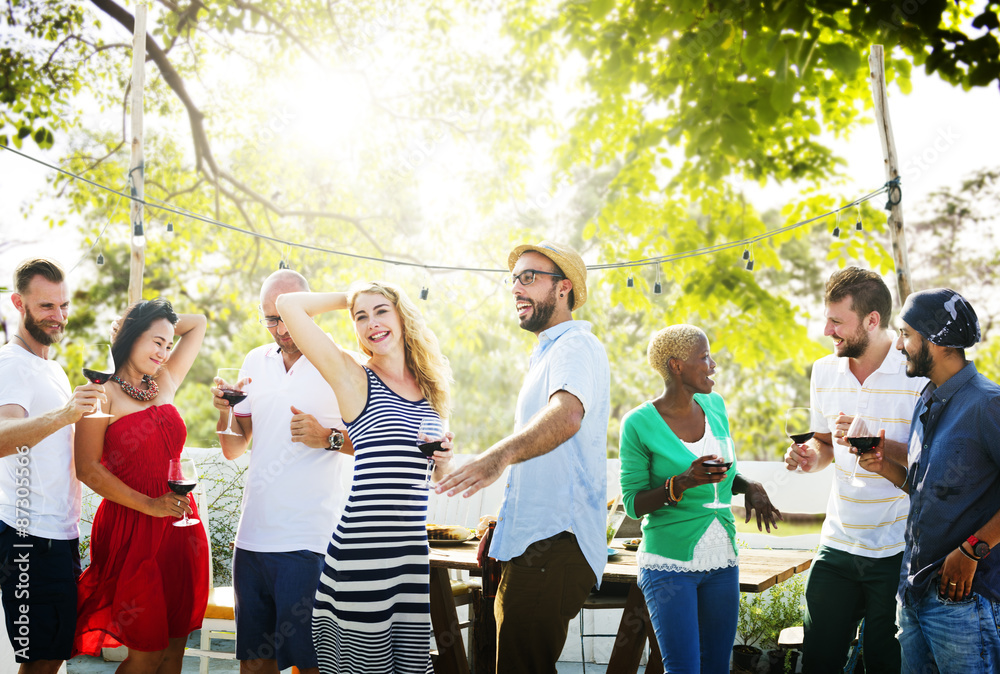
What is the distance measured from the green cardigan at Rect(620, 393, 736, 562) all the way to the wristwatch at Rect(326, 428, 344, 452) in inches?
42.6

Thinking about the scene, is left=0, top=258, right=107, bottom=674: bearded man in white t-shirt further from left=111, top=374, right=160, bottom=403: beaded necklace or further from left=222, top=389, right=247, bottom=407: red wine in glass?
left=222, top=389, right=247, bottom=407: red wine in glass

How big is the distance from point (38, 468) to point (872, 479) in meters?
3.11

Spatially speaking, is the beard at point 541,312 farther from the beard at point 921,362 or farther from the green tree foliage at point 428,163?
the green tree foliage at point 428,163

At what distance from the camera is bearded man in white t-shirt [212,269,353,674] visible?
109 inches

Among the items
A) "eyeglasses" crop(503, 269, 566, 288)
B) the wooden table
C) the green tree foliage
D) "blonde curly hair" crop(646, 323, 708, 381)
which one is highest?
the green tree foliage

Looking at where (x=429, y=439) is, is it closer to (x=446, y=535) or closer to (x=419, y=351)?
(x=419, y=351)

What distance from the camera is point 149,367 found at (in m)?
2.89

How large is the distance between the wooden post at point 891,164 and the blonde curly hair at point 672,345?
1.97m

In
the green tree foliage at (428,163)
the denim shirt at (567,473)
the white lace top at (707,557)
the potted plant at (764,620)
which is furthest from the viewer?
the green tree foliage at (428,163)

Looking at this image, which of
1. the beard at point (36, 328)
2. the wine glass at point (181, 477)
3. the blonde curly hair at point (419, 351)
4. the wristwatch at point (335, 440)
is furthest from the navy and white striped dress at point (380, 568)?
the beard at point (36, 328)

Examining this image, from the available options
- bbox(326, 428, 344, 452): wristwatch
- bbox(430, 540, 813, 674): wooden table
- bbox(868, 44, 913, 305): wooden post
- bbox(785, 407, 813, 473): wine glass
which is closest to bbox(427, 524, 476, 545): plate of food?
bbox(430, 540, 813, 674): wooden table

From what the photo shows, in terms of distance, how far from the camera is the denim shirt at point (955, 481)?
2178 millimetres

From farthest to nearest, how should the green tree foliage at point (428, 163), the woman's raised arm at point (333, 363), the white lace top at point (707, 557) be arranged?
the green tree foliage at point (428, 163), the white lace top at point (707, 557), the woman's raised arm at point (333, 363)

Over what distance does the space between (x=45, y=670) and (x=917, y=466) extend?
3.11m
